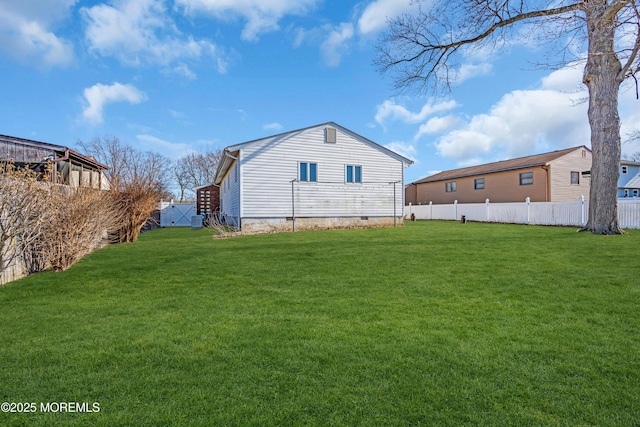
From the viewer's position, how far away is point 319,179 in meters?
15.3

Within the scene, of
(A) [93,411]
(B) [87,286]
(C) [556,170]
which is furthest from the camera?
(C) [556,170]

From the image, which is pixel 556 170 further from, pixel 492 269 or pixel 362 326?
pixel 362 326

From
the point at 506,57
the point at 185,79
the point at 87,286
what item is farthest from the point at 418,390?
the point at 185,79

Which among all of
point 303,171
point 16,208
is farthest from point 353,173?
point 16,208

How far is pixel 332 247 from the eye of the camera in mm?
8500

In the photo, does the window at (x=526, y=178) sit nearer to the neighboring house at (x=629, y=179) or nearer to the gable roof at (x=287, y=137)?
the gable roof at (x=287, y=137)

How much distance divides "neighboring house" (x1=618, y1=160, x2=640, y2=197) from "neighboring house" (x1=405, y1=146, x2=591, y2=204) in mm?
7180

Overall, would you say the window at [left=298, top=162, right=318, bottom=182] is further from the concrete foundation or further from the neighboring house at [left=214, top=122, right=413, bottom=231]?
the concrete foundation

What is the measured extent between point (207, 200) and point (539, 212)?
22378mm

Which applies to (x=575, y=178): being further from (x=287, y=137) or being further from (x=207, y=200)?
(x=207, y=200)

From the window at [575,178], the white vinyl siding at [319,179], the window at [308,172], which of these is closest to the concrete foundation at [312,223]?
the white vinyl siding at [319,179]

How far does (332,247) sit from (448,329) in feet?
18.0

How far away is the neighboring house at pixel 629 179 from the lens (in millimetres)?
24966

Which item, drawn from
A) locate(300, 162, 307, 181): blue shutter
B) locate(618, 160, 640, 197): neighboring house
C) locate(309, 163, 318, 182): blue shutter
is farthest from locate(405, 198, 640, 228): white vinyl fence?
locate(618, 160, 640, 197): neighboring house
